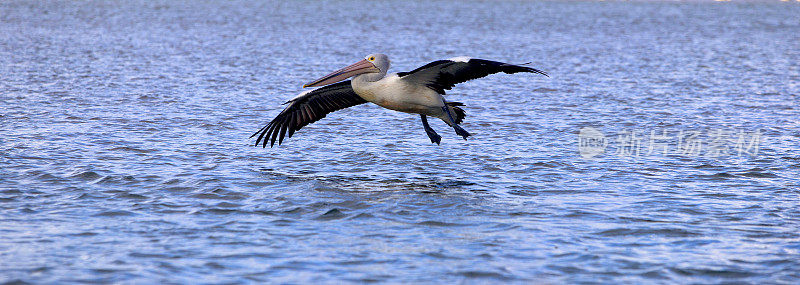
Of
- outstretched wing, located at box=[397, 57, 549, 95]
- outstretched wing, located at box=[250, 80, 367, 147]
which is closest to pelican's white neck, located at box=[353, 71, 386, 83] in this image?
outstretched wing, located at box=[397, 57, 549, 95]

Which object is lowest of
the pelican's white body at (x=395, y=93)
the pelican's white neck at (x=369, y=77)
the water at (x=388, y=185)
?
the water at (x=388, y=185)

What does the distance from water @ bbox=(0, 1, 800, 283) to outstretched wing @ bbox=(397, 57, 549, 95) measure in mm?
1337

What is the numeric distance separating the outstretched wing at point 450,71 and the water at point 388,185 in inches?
52.6

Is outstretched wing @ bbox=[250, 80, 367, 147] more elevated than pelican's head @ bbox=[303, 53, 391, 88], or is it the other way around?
pelican's head @ bbox=[303, 53, 391, 88]

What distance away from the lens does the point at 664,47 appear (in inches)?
1790

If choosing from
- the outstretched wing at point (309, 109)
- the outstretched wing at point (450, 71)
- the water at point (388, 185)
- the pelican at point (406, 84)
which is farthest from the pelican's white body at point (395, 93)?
the outstretched wing at point (309, 109)

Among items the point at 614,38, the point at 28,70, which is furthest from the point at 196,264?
the point at 614,38

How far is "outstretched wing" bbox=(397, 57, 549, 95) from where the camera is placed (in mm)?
11766

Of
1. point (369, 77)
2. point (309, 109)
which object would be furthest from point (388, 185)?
point (309, 109)

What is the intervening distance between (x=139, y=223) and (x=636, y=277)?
5.19 meters

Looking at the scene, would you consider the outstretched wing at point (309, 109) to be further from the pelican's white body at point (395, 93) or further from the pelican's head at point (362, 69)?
the pelican's white body at point (395, 93)

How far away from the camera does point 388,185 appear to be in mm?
12289

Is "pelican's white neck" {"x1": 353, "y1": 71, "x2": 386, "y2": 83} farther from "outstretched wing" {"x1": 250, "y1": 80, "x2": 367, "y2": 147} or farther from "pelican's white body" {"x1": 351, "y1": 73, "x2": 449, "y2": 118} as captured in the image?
"outstretched wing" {"x1": 250, "y1": 80, "x2": 367, "y2": 147}

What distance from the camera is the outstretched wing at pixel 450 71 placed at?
11766 millimetres
